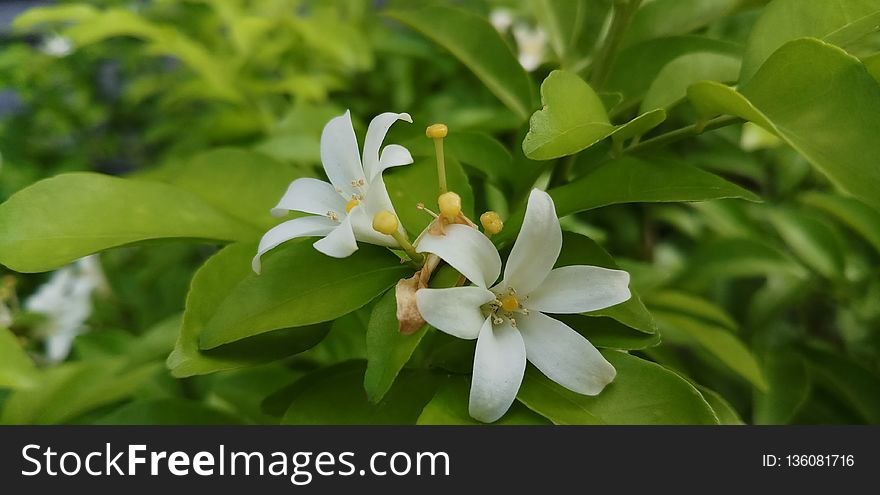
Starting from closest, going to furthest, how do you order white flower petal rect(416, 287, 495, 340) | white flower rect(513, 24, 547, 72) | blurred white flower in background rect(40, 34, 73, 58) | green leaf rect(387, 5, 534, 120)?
white flower petal rect(416, 287, 495, 340)
green leaf rect(387, 5, 534, 120)
white flower rect(513, 24, 547, 72)
blurred white flower in background rect(40, 34, 73, 58)

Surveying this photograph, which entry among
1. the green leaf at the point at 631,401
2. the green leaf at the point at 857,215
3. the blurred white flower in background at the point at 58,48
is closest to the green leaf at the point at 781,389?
the green leaf at the point at 857,215

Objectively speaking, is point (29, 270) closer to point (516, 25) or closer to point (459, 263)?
point (459, 263)

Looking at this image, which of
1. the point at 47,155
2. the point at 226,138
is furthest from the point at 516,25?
the point at 47,155

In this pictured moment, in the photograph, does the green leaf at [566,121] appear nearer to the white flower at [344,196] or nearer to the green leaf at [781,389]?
the white flower at [344,196]

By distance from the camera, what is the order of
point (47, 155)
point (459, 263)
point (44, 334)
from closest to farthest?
point (459, 263) < point (44, 334) < point (47, 155)

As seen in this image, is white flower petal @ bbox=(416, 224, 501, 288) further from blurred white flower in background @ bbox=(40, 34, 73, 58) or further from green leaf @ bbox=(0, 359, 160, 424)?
blurred white flower in background @ bbox=(40, 34, 73, 58)

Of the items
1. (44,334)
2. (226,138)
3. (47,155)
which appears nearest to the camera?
(44,334)

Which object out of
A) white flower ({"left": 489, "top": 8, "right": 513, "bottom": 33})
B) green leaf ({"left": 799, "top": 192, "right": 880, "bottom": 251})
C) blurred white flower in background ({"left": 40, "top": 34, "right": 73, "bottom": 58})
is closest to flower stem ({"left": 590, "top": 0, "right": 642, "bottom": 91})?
green leaf ({"left": 799, "top": 192, "right": 880, "bottom": 251})
